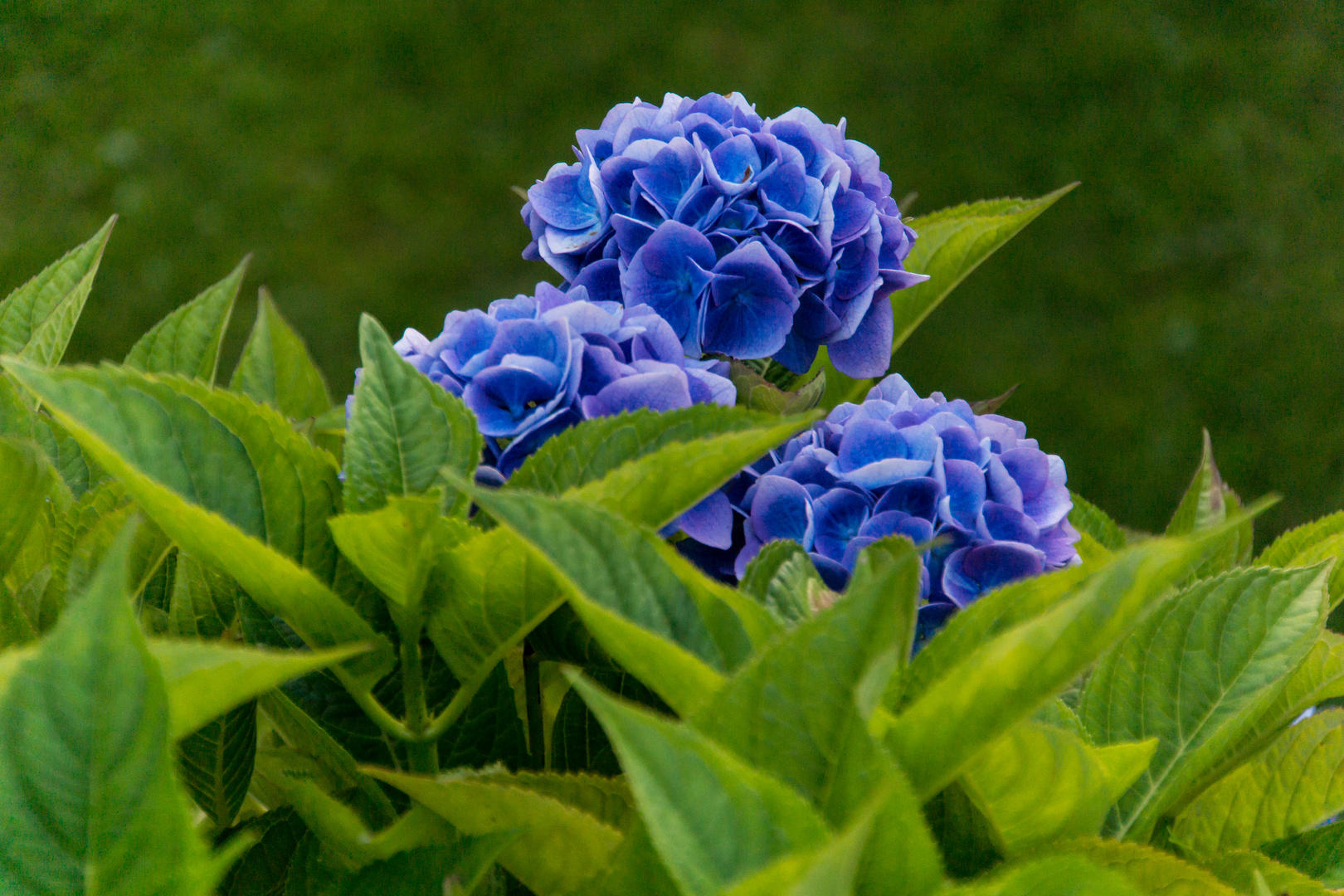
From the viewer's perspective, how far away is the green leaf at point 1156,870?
0.70m

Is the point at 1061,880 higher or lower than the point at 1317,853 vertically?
higher

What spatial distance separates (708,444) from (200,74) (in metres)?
5.27

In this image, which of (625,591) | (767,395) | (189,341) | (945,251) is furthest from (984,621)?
(189,341)

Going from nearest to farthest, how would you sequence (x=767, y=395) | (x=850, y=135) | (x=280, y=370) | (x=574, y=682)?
(x=574, y=682), (x=767, y=395), (x=280, y=370), (x=850, y=135)

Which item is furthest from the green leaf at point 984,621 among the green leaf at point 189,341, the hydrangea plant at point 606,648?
the green leaf at point 189,341

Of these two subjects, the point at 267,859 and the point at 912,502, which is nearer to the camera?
the point at 267,859

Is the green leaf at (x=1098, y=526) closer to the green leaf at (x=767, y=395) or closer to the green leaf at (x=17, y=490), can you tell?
the green leaf at (x=767, y=395)

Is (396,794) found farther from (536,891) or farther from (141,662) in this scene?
(141,662)

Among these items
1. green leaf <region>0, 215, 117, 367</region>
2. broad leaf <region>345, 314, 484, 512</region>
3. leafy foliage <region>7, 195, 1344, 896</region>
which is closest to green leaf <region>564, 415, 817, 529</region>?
leafy foliage <region>7, 195, 1344, 896</region>

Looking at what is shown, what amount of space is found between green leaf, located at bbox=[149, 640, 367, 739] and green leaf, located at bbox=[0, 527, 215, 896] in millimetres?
26

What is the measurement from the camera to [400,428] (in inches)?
31.1

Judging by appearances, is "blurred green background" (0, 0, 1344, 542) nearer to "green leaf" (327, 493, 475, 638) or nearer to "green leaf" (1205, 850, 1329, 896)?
"green leaf" (1205, 850, 1329, 896)

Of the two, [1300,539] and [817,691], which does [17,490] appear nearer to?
[817,691]

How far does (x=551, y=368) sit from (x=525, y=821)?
0.33 meters
